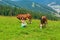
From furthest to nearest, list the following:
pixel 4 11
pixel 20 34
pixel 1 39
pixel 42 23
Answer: pixel 4 11 < pixel 42 23 < pixel 20 34 < pixel 1 39

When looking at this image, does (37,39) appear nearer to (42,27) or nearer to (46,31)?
(46,31)

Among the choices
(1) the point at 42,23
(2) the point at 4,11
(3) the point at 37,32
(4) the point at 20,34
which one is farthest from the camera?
(2) the point at 4,11

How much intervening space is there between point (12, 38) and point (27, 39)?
1328 millimetres

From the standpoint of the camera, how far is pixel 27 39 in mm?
18766

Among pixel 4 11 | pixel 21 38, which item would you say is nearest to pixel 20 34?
pixel 21 38

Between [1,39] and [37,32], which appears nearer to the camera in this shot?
[1,39]

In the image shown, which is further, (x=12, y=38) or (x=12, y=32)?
(x=12, y=32)

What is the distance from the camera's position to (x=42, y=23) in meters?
25.5

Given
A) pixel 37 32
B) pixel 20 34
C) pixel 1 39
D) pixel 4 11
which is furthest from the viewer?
pixel 4 11

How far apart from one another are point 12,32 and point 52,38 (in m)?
4.57

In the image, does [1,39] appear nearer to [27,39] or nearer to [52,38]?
[27,39]

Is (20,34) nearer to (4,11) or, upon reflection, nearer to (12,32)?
(12,32)

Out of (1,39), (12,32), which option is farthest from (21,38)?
(12,32)

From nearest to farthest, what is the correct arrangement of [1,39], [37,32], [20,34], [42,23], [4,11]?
[1,39] → [20,34] → [37,32] → [42,23] → [4,11]
